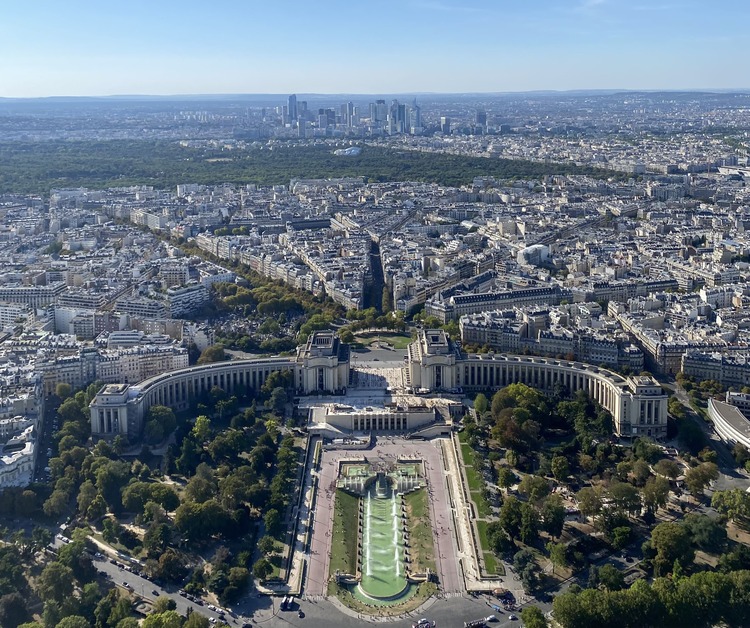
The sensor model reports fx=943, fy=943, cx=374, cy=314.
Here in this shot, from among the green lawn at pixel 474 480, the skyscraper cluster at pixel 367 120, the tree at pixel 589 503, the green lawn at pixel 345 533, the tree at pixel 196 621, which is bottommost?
the green lawn at pixel 345 533

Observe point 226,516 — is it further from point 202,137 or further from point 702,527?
point 202,137

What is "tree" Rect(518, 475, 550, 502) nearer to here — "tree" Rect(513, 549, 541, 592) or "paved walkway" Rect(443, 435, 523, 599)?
"paved walkway" Rect(443, 435, 523, 599)

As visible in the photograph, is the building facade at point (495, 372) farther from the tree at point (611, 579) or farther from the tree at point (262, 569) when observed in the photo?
the tree at point (262, 569)

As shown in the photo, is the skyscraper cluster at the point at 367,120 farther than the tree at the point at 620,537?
Yes

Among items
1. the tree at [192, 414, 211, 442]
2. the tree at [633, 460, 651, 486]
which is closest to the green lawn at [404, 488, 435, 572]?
the tree at [633, 460, 651, 486]

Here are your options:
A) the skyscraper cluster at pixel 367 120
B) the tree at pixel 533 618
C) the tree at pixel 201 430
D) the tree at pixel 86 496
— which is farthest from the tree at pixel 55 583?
the skyscraper cluster at pixel 367 120

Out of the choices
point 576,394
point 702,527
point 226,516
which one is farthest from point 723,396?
point 226,516
